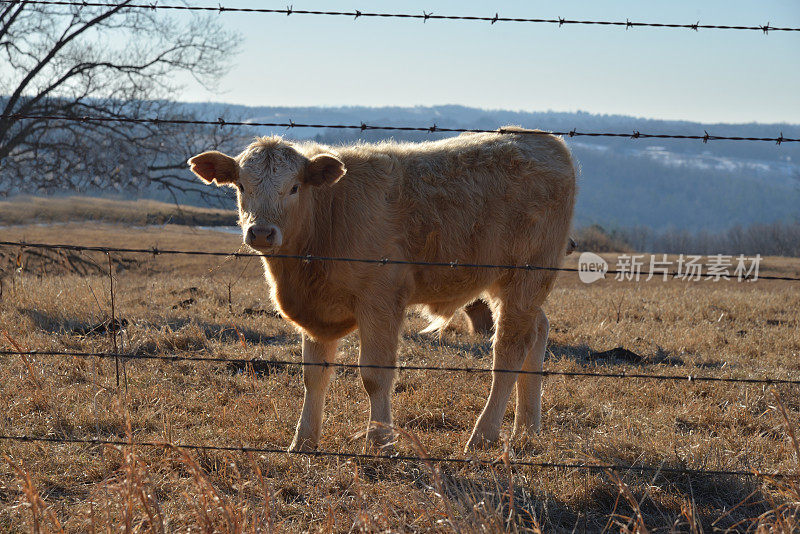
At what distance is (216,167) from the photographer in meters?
4.76

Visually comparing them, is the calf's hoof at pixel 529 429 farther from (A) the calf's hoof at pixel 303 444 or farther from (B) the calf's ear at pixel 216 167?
(B) the calf's ear at pixel 216 167

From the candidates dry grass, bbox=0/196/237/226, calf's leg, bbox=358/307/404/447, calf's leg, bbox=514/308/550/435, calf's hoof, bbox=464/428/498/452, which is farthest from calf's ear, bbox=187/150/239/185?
dry grass, bbox=0/196/237/226

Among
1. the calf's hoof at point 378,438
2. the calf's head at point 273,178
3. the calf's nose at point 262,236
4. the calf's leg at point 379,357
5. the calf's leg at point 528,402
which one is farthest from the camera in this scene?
the calf's leg at point 528,402

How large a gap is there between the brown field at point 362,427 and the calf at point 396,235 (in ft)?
1.50

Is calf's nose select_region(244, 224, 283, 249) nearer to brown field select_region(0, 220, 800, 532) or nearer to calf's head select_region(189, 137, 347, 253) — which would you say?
calf's head select_region(189, 137, 347, 253)

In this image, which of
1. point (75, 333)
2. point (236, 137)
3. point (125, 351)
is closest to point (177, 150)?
point (236, 137)

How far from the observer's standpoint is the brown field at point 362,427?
11.2 feet

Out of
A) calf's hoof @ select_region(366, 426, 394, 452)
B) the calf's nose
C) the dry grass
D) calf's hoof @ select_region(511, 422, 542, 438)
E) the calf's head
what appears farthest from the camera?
the dry grass

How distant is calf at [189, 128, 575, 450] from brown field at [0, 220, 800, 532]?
0.46 metres

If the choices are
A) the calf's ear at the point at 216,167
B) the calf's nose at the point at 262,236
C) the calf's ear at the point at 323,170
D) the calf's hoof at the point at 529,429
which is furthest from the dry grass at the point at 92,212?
the calf's nose at the point at 262,236

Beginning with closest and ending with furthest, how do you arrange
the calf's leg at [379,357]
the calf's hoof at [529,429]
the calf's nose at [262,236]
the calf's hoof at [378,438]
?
the calf's nose at [262,236]
the calf's hoof at [378,438]
the calf's leg at [379,357]
the calf's hoof at [529,429]

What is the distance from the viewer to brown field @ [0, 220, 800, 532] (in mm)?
3414

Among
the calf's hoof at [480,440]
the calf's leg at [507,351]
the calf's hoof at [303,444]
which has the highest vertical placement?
the calf's leg at [507,351]

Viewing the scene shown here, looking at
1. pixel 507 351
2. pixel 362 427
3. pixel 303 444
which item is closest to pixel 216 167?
pixel 303 444
